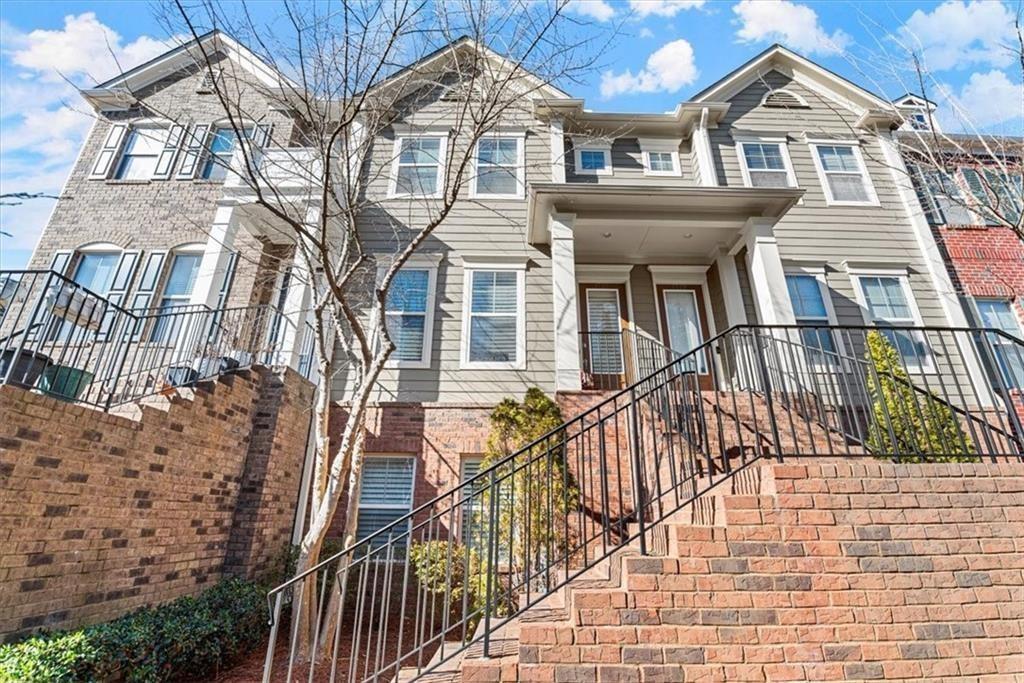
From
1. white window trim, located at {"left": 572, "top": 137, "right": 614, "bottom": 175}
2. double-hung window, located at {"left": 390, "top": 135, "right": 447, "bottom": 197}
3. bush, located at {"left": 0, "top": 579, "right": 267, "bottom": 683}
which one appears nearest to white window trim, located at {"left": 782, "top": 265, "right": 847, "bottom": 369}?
white window trim, located at {"left": 572, "top": 137, "right": 614, "bottom": 175}

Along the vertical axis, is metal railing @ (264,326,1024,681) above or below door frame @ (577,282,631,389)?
below

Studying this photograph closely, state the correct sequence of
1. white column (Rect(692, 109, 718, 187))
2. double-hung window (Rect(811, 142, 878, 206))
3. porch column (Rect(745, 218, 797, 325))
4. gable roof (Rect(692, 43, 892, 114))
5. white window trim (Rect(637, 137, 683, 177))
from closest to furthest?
porch column (Rect(745, 218, 797, 325))
white column (Rect(692, 109, 718, 187))
double-hung window (Rect(811, 142, 878, 206))
white window trim (Rect(637, 137, 683, 177))
gable roof (Rect(692, 43, 892, 114))

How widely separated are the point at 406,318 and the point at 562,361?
305cm

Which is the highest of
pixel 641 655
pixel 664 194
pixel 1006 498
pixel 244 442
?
pixel 664 194

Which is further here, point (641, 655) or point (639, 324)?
Answer: point (639, 324)

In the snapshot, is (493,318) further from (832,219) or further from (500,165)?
(832,219)

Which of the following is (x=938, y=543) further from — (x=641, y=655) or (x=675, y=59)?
(x=675, y=59)

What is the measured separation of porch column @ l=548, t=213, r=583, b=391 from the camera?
22.3ft

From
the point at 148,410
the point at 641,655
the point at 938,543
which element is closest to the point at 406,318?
the point at 148,410

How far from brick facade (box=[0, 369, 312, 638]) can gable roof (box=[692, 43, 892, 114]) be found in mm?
10623

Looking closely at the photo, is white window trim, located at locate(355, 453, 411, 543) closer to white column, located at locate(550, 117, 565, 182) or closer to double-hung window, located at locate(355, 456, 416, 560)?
double-hung window, located at locate(355, 456, 416, 560)

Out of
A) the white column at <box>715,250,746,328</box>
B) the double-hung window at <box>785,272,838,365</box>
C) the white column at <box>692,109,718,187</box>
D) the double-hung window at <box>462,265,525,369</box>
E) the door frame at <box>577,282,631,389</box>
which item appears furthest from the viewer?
the white column at <box>692,109,718,187</box>

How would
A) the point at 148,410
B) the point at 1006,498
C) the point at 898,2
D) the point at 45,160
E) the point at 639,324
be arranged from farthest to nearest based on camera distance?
the point at 639,324, the point at 898,2, the point at 148,410, the point at 45,160, the point at 1006,498

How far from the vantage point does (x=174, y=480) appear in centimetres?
478
